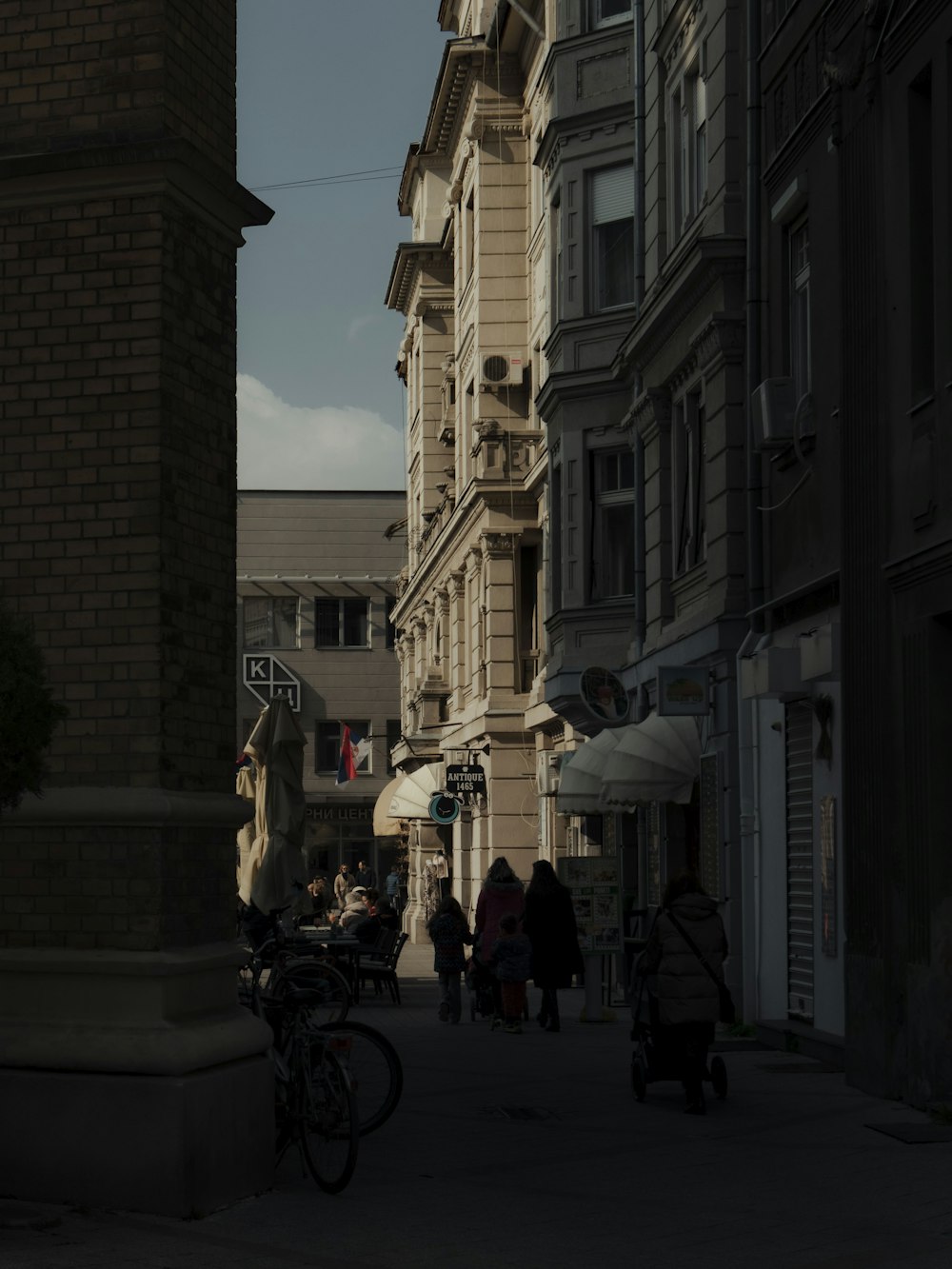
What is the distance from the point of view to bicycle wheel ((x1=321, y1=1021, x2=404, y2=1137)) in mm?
11828

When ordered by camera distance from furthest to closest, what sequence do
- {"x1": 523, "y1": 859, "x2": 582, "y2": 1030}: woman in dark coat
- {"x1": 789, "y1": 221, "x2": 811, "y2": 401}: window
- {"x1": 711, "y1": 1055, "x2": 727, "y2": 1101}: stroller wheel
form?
{"x1": 523, "y1": 859, "x2": 582, "y2": 1030}: woman in dark coat < {"x1": 789, "y1": 221, "x2": 811, "y2": 401}: window < {"x1": 711, "y1": 1055, "x2": 727, "y2": 1101}: stroller wheel

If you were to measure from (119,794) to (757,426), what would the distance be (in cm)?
931

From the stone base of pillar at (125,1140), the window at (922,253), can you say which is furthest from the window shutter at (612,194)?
the stone base of pillar at (125,1140)

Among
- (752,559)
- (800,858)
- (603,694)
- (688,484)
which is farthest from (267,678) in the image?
(800,858)

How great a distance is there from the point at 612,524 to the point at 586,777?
3952mm

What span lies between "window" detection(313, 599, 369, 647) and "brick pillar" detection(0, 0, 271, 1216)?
185 feet

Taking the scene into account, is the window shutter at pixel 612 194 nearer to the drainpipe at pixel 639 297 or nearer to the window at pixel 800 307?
the drainpipe at pixel 639 297

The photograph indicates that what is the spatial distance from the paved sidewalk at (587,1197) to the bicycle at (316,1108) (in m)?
0.15

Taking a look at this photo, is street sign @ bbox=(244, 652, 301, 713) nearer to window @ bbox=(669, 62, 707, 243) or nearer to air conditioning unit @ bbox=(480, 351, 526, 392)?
air conditioning unit @ bbox=(480, 351, 526, 392)

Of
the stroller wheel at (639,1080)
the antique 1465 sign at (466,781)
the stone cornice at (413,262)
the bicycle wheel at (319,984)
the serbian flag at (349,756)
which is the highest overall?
the stone cornice at (413,262)

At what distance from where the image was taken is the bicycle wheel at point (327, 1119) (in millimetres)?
10227

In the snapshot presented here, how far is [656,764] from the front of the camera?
2130 centimetres

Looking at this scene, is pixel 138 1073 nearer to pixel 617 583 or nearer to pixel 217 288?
pixel 217 288

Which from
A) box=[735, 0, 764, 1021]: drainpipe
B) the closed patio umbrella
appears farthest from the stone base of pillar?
the closed patio umbrella
